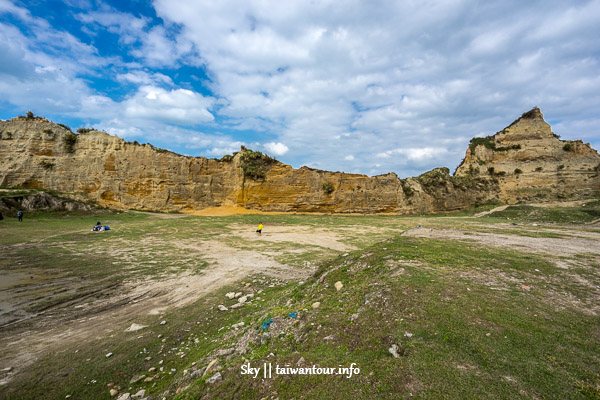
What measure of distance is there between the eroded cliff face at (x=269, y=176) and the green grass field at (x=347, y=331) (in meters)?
26.9

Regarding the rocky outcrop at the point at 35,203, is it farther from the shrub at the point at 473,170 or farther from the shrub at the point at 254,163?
the shrub at the point at 473,170

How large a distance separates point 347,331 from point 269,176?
33.2 metres

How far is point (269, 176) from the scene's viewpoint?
35.8m

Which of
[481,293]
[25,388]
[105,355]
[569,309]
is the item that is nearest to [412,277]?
[481,293]

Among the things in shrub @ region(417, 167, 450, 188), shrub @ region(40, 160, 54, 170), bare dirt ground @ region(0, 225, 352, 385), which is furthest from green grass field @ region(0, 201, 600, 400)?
shrub @ region(417, 167, 450, 188)

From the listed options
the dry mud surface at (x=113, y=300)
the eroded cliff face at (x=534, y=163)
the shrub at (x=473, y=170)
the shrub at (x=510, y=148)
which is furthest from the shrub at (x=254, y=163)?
the shrub at (x=510, y=148)

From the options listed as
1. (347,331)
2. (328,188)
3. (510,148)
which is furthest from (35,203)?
(510,148)

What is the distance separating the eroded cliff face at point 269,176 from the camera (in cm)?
2933

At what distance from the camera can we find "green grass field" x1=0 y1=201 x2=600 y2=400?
2.44m

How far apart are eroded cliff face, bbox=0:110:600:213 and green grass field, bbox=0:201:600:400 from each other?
2691 cm

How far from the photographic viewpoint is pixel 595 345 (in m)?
2.76

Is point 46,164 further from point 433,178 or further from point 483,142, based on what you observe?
point 483,142

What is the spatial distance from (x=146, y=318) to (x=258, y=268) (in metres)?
4.13

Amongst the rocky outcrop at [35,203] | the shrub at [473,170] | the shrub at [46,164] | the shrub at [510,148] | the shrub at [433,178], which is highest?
the shrub at [510,148]
